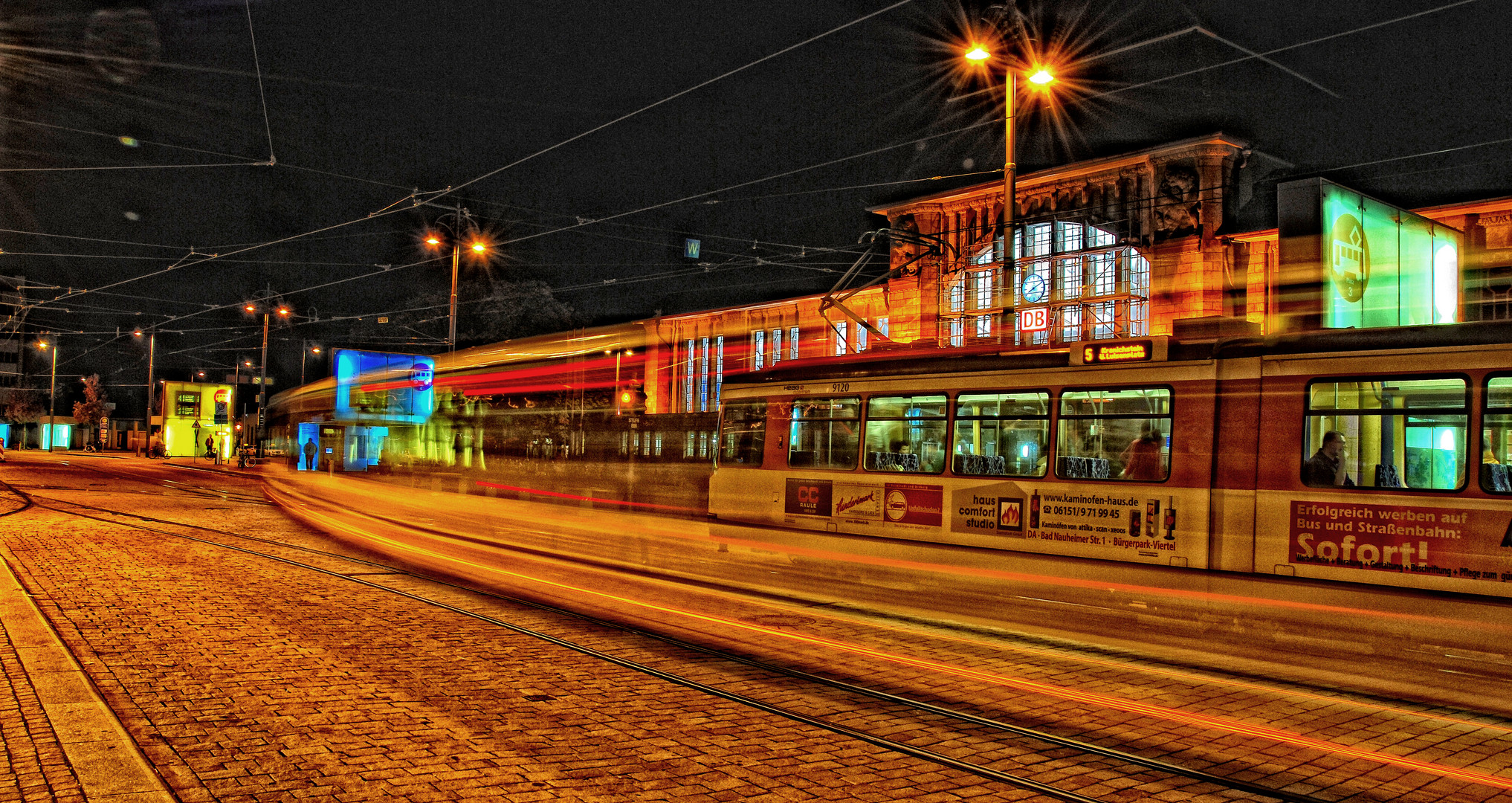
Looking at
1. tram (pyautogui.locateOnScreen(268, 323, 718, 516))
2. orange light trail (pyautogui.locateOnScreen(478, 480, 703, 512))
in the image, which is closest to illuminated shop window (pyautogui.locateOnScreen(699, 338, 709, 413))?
tram (pyautogui.locateOnScreen(268, 323, 718, 516))

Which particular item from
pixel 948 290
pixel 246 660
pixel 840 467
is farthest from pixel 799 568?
pixel 948 290

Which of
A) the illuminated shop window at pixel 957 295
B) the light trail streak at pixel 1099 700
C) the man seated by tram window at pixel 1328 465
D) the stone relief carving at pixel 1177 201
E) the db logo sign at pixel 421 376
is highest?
the stone relief carving at pixel 1177 201

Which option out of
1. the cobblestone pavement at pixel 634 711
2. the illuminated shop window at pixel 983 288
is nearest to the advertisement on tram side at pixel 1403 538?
the cobblestone pavement at pixel 634 711

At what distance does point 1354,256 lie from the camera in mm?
15797

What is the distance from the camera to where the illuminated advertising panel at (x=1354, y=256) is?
1498 cm

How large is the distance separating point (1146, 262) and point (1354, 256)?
19613 millimetres

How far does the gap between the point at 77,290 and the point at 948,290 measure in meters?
30.6

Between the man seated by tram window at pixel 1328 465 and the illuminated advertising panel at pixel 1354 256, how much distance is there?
16.6 feet

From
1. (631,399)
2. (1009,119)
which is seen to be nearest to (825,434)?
(1009,119)

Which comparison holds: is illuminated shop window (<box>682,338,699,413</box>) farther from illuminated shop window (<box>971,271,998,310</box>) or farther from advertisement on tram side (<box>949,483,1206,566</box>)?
advertisement on tram side (<box>949,483,1206,566</box>)

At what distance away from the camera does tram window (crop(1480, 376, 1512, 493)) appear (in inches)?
337

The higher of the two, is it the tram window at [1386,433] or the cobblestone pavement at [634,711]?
the tram window at [1386,433]

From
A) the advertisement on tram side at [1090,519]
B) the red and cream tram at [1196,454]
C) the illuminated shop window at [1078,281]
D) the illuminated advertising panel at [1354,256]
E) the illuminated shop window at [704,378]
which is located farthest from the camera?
the illuminated shop window at [704,378]

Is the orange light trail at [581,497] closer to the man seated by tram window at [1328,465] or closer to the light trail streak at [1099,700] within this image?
the light trail streak at [1099,700]
